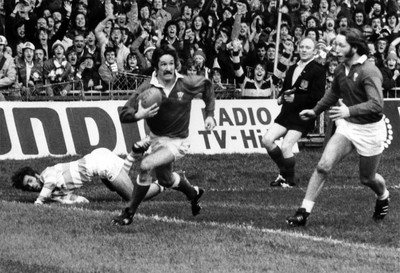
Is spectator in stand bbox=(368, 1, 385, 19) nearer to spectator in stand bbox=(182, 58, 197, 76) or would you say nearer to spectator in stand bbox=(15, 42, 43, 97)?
spectator in stand bbox=(182, 58, 197, 76)

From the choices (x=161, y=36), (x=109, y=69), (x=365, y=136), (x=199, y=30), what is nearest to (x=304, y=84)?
(x=365, y=136)

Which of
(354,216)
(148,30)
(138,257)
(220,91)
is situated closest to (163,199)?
(354,216)

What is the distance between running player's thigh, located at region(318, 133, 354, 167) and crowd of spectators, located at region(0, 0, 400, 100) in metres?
6.23

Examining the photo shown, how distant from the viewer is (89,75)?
75.8 ft

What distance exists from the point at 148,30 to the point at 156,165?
11857 millimetres

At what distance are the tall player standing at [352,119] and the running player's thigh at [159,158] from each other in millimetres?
1488

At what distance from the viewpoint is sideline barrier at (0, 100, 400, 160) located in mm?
21250

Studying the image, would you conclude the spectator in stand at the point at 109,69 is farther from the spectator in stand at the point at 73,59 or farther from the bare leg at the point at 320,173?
the bare leg at the point at 320,173

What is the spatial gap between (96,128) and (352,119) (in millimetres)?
8298

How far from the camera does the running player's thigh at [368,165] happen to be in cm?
1453

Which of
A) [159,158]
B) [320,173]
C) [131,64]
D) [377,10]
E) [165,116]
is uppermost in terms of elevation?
[165,116]

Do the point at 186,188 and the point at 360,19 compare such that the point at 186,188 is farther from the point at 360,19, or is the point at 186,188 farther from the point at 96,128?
the point at 360,19

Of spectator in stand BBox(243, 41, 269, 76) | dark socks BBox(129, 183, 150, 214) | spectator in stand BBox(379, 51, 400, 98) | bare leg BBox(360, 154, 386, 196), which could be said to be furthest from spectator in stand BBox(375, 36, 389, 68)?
dark socks BBox(129, 183, 150, 214)

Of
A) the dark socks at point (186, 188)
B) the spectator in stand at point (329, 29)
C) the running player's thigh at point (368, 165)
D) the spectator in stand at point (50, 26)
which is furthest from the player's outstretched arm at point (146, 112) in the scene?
the spectator in stand at point (329, 29)
